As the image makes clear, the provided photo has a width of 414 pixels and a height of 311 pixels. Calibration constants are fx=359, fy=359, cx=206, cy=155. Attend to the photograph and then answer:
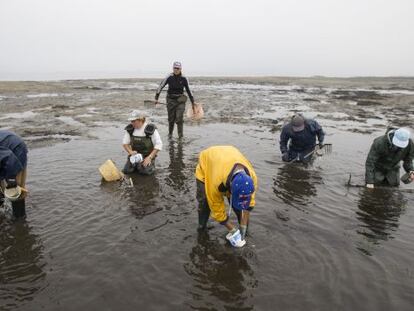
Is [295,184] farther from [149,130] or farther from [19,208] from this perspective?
[19,208]

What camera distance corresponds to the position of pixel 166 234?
17.4ft

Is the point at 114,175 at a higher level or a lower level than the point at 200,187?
lower

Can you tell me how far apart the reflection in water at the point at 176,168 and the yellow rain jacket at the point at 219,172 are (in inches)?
112

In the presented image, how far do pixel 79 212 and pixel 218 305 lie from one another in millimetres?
3200

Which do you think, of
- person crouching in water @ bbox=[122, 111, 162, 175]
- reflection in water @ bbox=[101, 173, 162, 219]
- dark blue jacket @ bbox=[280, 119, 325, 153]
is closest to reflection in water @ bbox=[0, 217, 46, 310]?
reflection in water @ bbox=[101, 173, 162, 219]

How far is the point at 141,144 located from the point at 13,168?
10.2ft

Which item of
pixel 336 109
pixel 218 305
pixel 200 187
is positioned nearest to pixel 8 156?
pixel 200 187

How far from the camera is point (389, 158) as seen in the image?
713 cm

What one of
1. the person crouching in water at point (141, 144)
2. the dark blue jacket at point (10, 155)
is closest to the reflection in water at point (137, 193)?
the person crouching in water at point (141, 144)

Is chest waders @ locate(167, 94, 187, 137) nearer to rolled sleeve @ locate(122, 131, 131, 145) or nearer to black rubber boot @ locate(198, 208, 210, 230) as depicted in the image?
rolled sleeve @ locate(122, 131, 131, 145)

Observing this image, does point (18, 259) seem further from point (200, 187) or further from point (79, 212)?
point (200, 187)

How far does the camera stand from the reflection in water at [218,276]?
153 inches

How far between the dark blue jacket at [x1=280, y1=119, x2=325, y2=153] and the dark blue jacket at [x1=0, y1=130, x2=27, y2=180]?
18.4ft

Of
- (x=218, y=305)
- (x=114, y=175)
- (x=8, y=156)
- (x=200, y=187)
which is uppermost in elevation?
(x=8, y=156)
